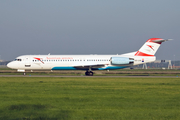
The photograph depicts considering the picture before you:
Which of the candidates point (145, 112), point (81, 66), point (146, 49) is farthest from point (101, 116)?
point (146, 49)

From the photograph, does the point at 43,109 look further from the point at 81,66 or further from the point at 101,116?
the point at 81,66

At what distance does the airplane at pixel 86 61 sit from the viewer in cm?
4434

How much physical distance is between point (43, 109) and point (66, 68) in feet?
107

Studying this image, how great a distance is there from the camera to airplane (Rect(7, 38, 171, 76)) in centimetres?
4434

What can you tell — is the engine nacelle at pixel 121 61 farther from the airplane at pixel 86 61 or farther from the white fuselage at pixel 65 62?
the white fuselage at pixel 65 62

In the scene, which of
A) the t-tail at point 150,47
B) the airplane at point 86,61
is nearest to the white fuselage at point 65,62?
the airplane at point 86,61

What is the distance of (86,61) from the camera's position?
148 ft

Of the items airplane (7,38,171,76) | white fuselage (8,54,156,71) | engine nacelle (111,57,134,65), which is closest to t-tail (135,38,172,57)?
airplane (7,38,171,76)

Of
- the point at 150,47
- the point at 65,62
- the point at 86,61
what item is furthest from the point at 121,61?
the point at 65,62

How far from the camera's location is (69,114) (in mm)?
10969

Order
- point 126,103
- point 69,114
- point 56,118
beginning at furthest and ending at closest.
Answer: point 126,103
point 69,114
point 56,118

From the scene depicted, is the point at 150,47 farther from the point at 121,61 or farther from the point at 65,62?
the point at 65,62

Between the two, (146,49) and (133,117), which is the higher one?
(146,49)

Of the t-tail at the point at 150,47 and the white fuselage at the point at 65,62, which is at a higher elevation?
the t-tail at the point at 150,47
